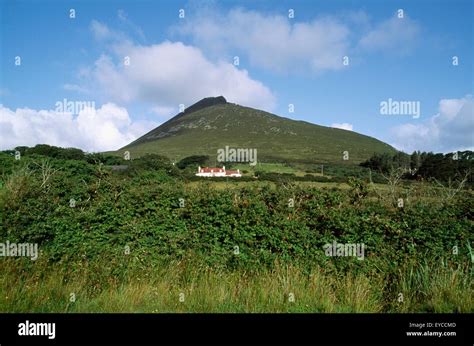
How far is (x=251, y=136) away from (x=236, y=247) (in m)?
133

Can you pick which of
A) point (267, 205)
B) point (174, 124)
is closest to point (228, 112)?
point (174, 124)

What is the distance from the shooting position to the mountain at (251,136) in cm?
11344

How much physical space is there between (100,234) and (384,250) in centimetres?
486

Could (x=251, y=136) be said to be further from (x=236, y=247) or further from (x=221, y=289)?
(x=221, y=289)

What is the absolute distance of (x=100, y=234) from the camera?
19.1 feet

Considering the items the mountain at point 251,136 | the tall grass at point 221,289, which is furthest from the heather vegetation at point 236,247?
the mountain at point 251,136

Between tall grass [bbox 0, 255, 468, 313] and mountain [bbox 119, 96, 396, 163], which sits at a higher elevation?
mountain [bbox 119, 96, 396, 163]

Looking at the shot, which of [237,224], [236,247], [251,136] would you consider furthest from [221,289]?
[251,136]

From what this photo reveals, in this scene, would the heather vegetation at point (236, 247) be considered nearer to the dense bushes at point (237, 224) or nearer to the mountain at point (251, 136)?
the dense bushes at point (237, 224)

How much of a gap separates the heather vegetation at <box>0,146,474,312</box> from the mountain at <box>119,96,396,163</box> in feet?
305

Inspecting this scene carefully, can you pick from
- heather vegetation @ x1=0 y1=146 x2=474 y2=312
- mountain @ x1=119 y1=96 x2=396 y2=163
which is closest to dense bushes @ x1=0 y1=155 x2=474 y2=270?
heather vegetation @ x1=0 y1=146 x2=474 y2=312

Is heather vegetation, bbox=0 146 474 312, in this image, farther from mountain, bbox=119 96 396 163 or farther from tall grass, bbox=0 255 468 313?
mountain, bbox=119 96 396 163

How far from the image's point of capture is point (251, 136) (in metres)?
137

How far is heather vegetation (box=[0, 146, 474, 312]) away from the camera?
4.84 m
